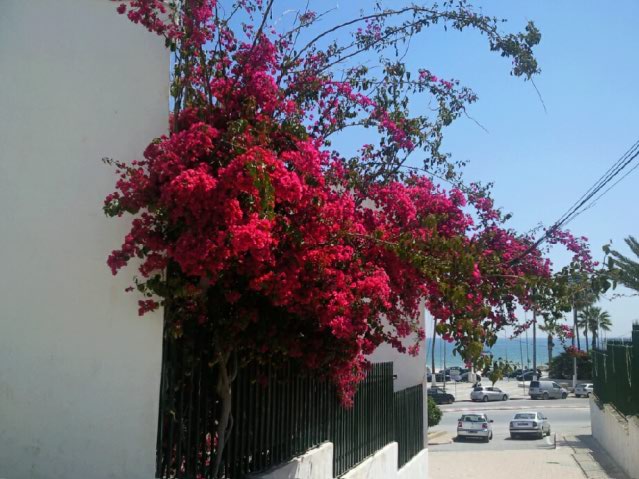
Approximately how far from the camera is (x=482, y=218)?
8.91 meters

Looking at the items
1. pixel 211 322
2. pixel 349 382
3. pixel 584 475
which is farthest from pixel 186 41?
pixel 584 475

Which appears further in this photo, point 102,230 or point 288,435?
point 288,435

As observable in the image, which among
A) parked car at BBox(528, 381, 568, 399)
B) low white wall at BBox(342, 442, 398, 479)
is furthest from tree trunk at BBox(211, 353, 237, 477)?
parked car at BBox(528, 381, 568, 399)

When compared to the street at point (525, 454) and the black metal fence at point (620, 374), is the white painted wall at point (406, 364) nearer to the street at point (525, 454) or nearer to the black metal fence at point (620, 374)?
the street at point (525, 454)

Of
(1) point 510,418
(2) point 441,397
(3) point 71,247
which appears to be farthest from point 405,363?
Answer: (2) point 441,397

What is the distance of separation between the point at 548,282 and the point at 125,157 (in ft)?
11.3

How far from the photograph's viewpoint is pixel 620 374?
18.2 m

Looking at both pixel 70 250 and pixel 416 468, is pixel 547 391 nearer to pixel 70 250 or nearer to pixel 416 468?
pixel 416 468

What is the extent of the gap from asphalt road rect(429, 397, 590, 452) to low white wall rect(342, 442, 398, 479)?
16544 mm

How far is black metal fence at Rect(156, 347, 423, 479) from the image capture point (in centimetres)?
504

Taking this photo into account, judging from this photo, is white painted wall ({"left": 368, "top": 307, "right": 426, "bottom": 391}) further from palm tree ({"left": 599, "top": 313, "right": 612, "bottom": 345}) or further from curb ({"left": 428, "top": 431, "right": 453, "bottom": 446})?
palm tree ({"left": 599, "top": 313, "right": 612, "bottom": 345})

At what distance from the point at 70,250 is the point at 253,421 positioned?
7.82 ft

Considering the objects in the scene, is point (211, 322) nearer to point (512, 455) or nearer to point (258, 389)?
point (258, 389)

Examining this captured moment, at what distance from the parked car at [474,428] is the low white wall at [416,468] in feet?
53.3
